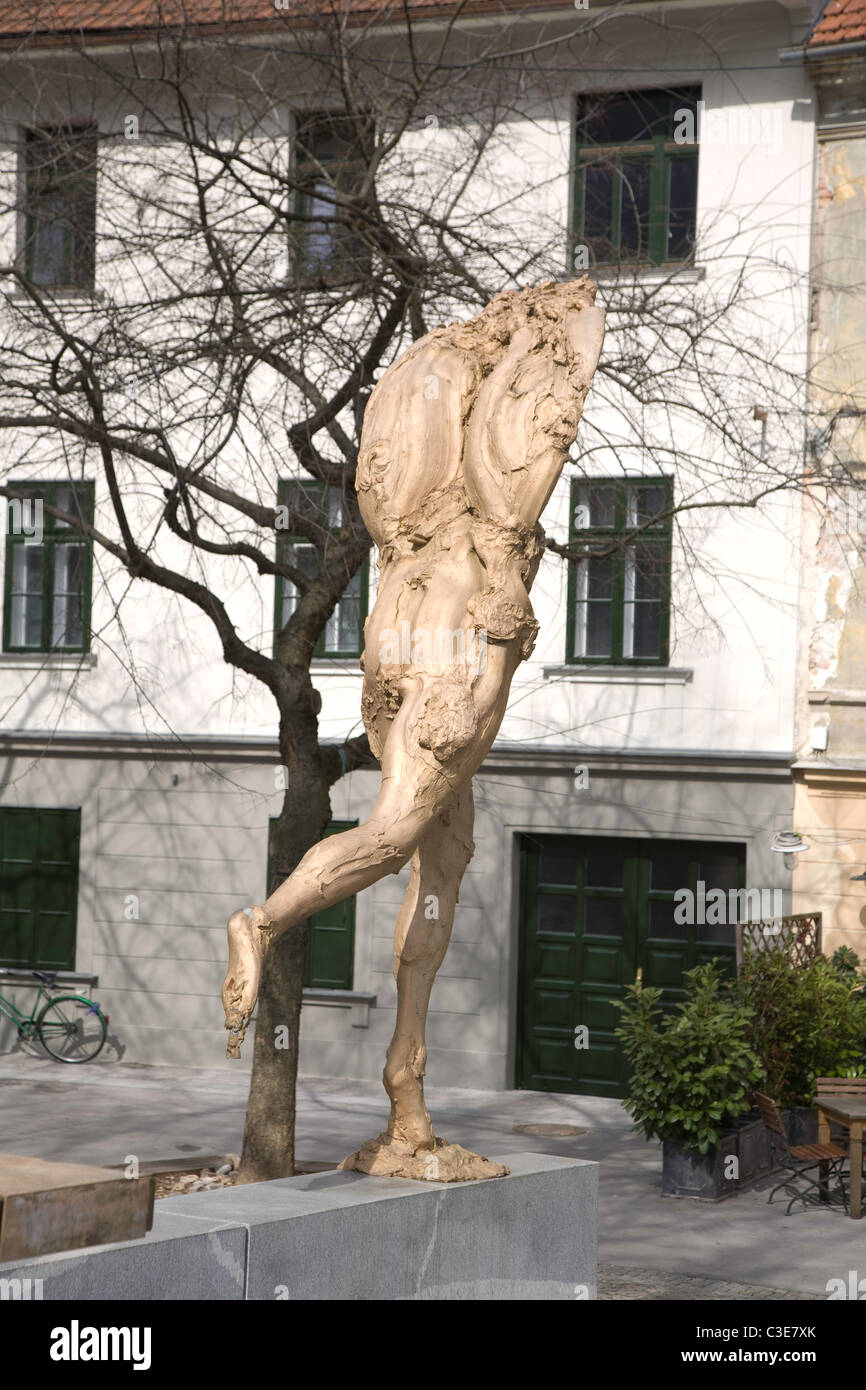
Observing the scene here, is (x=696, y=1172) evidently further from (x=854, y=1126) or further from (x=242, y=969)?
(x=242, y=969)

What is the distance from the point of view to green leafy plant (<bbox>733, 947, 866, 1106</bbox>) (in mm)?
12391

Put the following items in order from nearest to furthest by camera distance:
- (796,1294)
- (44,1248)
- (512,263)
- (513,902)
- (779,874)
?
(44,1248) < (796,1294) < (512,263) < (779,874) < (513,902)

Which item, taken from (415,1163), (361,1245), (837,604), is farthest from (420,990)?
(837,604)

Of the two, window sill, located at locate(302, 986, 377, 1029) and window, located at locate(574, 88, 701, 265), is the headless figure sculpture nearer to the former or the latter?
window, located at locate(574, 88, 701, 265)

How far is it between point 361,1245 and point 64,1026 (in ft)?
41.8

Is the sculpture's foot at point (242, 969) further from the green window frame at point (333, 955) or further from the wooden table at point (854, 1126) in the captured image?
the green window frame at point (333, 955)

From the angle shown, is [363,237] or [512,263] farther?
[512,263]

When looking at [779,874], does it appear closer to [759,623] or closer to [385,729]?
[759,623]

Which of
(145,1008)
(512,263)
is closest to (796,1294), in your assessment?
(512,263)

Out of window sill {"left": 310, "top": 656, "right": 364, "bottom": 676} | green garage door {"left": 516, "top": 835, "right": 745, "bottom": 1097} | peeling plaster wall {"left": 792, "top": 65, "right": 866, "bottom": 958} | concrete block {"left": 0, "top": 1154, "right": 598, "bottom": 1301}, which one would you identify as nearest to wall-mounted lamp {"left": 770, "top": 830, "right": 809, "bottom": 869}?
peeling plaster wall {"left": 792, "top": 65, "right": 866, "bottom": 958}

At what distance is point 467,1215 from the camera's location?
573 centimetres

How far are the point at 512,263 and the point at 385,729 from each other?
623cm

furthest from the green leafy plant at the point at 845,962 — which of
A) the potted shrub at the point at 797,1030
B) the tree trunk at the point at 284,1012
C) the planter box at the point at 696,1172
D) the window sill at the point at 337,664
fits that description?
the tree trunk at the point at 284,1012

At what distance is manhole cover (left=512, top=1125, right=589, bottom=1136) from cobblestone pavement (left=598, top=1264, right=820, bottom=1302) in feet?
15.9
